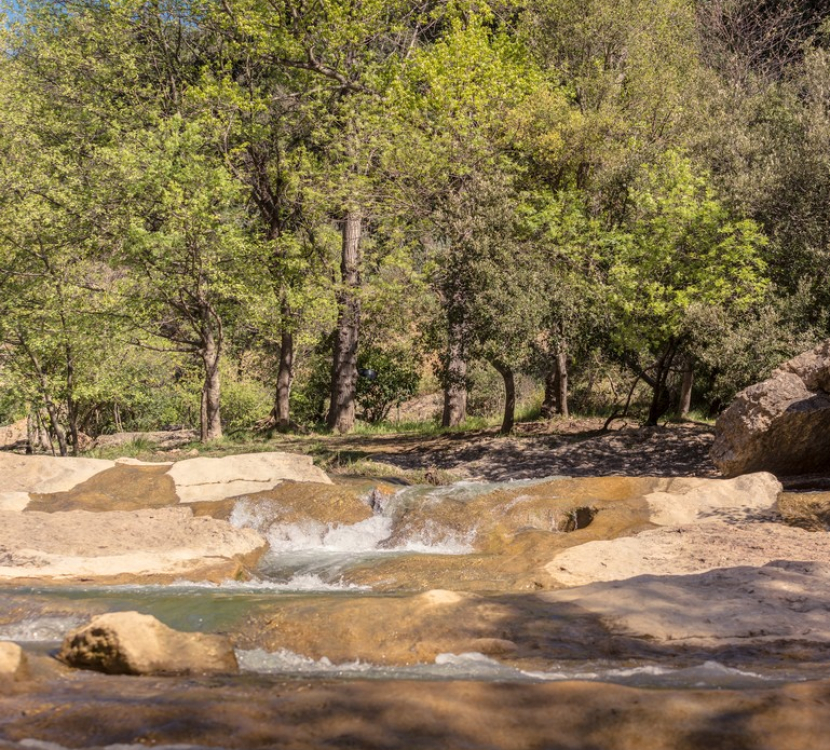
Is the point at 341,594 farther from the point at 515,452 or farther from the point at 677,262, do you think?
the point at 677,262

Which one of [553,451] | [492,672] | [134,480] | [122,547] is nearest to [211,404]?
[134,480]

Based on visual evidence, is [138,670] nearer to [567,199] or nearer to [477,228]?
[477,228]

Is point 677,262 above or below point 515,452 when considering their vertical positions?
above

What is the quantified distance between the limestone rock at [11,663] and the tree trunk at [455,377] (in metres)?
16.4

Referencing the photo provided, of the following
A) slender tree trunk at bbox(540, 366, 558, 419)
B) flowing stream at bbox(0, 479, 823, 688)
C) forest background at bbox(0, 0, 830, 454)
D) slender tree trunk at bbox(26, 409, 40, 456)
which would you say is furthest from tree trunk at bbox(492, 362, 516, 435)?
slender tree trunk at bbox(26, 409, 40, 456)

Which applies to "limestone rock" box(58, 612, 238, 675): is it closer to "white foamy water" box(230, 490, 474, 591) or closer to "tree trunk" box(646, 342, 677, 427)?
"white foamy water" box(230, 490, 474, 591)

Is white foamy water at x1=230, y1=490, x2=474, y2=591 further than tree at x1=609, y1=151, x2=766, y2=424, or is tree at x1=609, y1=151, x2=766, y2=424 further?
tree at x1=609, y1=151, x2=766, y2=424

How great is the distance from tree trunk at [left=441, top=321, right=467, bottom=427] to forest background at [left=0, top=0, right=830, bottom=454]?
10 centimetres

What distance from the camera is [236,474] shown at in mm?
15828

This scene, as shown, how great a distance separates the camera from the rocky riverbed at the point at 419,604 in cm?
438

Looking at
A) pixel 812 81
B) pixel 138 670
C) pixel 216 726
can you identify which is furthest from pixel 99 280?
pixel 216 726

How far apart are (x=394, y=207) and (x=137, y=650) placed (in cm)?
1876

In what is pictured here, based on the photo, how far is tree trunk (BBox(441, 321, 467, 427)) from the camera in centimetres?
2148

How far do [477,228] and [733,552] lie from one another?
12.7 m
